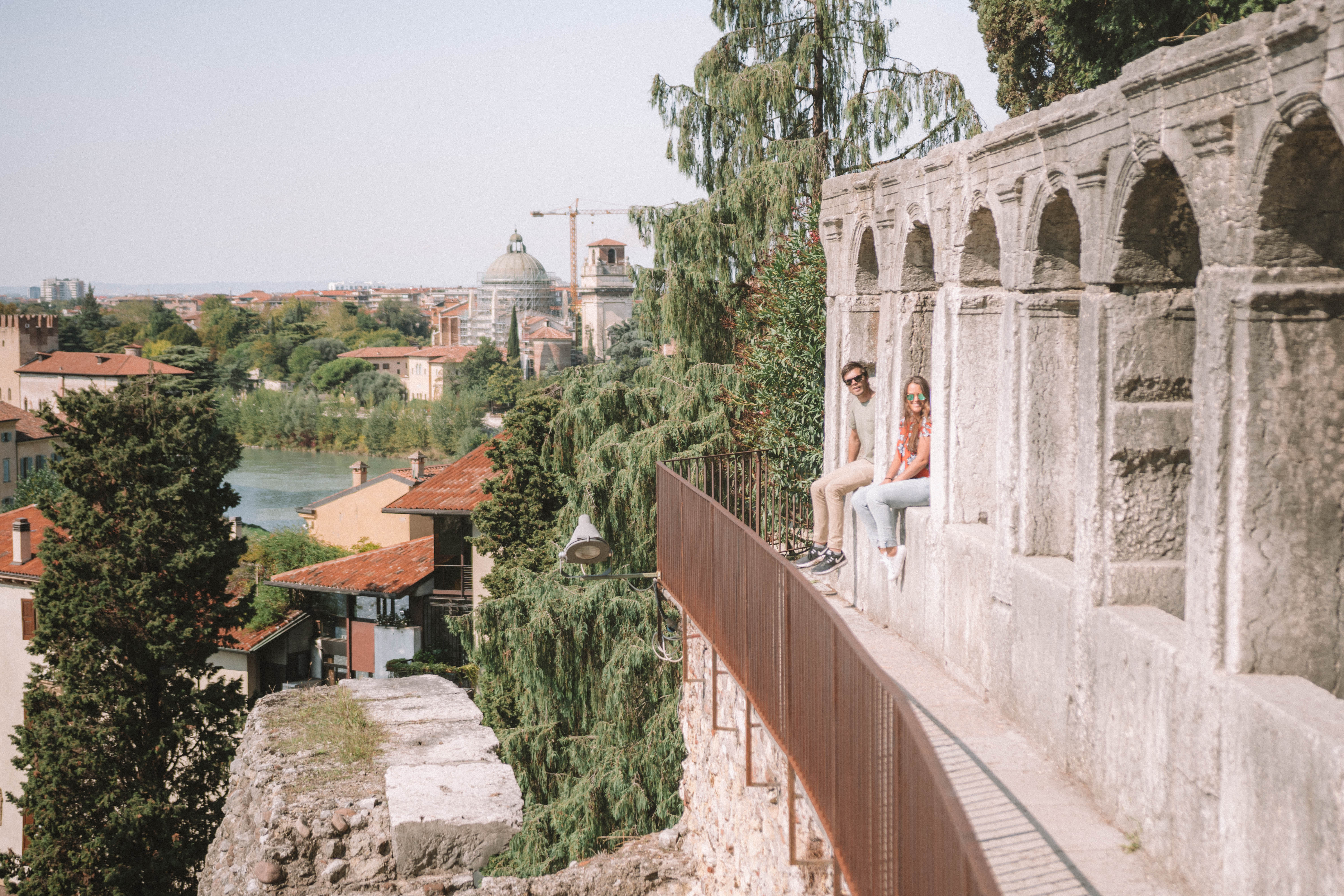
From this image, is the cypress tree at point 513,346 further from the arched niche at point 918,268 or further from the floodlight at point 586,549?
the arched niche at point 918,268

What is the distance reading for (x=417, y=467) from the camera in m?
45.3

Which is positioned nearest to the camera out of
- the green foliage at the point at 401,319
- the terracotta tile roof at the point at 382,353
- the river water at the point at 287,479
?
the river water at the point at 287,479

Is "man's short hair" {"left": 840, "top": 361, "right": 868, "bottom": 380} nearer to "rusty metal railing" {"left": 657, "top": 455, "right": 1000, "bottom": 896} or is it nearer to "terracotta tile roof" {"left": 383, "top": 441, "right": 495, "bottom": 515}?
"rusty metal railing" {"left": 657, "top": 455, "right": 1000, "bottom": 896}

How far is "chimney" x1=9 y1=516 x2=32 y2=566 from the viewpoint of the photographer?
3350 centimetres

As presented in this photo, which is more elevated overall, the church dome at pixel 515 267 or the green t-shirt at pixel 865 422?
the church dome at pixel 515 267

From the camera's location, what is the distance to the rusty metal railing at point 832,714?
3.31 meters

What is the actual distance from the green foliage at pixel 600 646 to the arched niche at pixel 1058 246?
979cm

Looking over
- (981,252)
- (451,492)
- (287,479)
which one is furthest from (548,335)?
(981,252)

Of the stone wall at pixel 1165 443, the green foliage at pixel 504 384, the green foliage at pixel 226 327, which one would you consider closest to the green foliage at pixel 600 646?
the stone wall at pixel 1165 443

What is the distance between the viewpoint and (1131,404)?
4.99 m

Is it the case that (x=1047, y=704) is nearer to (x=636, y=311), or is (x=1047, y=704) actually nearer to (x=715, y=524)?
(x=715, y=524)

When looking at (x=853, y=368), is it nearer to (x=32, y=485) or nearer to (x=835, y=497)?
(x=835, y=497)

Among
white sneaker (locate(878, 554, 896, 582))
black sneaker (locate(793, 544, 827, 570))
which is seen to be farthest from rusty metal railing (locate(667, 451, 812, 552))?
white sneaker (locate(878, 554, 896, 582))

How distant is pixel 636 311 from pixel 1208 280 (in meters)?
15.8
